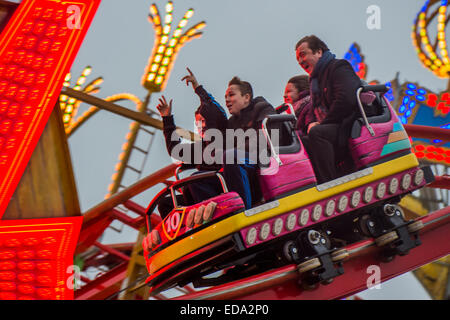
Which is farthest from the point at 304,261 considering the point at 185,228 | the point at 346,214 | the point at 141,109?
the point at 141,109

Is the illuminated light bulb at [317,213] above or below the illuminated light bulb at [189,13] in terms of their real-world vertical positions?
below

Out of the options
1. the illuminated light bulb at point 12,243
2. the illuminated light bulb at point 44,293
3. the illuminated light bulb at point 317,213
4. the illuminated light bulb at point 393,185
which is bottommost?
the illuminated light bulb at point 44,293

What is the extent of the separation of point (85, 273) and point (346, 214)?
210 inches

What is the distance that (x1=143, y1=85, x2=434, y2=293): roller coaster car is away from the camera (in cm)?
306

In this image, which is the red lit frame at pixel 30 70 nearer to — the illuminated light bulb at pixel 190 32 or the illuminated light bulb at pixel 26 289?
the illuminated light bulb at pixel 26 289

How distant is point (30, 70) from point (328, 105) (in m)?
1.98

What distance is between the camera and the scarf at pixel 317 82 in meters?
3.69

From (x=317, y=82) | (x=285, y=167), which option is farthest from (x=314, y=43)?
(x=285, y=167)

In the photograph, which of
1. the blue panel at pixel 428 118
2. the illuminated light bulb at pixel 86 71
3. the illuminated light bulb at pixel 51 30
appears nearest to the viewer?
the illuminated light bulb at pixel 51 30

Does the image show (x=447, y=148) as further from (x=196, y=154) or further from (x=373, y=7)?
(x=196, y=154)

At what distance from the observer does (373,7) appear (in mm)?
4918

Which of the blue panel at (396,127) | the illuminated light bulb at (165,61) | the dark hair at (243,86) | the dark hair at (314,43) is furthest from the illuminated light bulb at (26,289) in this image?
the illuminated light bulb at (165,61)

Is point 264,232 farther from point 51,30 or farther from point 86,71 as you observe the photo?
point 86,71

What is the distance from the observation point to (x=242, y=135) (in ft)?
11.6
